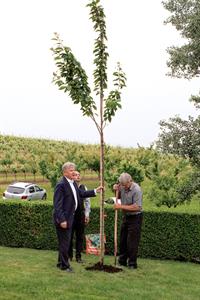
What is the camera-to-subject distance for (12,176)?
229ft

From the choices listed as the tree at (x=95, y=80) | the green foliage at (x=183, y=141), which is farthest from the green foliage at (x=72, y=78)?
the green foliage at (x=183, y=141)

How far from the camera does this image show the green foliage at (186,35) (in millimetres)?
18984

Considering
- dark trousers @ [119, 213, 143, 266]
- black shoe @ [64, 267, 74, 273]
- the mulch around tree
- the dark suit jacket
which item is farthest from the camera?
dark trousers @ [119, 213, 143, 266]

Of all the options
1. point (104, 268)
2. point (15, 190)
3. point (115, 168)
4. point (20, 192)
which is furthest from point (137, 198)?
point (115, 168)

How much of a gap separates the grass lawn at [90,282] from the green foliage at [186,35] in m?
9.64

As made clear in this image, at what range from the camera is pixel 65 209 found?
10.1 meters

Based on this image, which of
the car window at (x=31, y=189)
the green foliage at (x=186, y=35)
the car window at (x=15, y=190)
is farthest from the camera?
the car window at (x=31, y=189)

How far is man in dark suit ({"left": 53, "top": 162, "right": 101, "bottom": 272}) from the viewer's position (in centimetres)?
991

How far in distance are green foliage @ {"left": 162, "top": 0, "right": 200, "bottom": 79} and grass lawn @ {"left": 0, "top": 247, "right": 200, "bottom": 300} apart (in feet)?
31.6

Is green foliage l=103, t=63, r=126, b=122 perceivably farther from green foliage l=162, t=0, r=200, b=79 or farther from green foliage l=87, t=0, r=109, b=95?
green foliage l=162, t=0, r=200, b=79

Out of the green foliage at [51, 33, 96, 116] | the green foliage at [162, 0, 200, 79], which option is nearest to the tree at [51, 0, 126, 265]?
the green foliage at [51, 33, 96, 116]

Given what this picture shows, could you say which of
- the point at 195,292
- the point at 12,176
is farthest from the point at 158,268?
the point at 12,176

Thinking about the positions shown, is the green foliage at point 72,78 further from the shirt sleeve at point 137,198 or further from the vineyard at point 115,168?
the vineyard at point 115,168

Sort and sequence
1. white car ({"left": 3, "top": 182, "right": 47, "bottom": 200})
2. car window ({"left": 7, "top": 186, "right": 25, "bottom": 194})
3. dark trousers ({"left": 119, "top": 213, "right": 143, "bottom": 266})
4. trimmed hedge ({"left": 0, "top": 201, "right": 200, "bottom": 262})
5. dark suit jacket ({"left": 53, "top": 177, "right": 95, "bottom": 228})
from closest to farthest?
dark suit jacket ({"left": 53, "top": 177, "right": 95, "bottom": 228}), dark trousers ({"left": 119, "top": 213, "right": 143, "bottom": 266}), trimmed hedge ({"left": 0, "top": 201, "right": 200, "bottom": 262}), white car ({"left": 3, "top": 182, "right": 47, "bottom": 200}), car window ({"left": 7, "top": 186, "right": 25, "bottom": 194})
